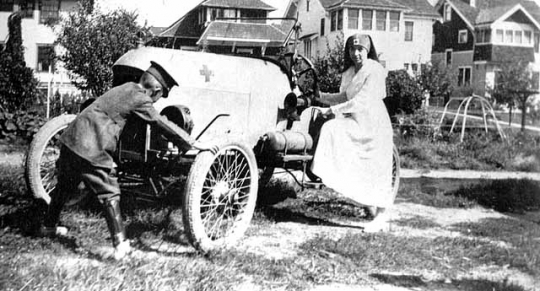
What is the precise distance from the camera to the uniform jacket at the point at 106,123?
3791 millimetres

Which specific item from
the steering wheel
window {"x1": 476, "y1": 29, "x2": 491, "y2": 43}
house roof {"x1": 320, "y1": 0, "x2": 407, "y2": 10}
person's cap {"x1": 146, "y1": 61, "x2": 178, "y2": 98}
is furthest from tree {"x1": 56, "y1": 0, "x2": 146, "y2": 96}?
window {"x1": 476, "y1": 29, "x2": 491, "y2": 43}

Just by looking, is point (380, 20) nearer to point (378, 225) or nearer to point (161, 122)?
point (378, 225)

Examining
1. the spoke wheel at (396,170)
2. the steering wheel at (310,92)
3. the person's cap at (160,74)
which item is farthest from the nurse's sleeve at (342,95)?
the person's cap at (160,74)

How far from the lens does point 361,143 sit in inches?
210

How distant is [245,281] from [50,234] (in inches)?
65.5

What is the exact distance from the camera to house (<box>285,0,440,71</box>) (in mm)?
37469

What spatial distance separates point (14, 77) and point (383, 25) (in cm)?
2993

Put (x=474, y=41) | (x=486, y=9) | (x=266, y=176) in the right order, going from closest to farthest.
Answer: (x=266, y=176), (x=486, y=9), (x=474, y=41)

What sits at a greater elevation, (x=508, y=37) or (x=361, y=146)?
(x=508, y=37)

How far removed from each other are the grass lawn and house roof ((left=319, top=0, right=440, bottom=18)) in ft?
106

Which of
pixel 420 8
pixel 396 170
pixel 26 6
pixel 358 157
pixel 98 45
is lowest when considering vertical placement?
pixel 396 170

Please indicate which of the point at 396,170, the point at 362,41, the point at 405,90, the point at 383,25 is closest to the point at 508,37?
the point at 383,25

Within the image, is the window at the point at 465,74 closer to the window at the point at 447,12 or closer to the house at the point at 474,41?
the house at the point at 474,41

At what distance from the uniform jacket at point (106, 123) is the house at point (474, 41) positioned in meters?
23.0
